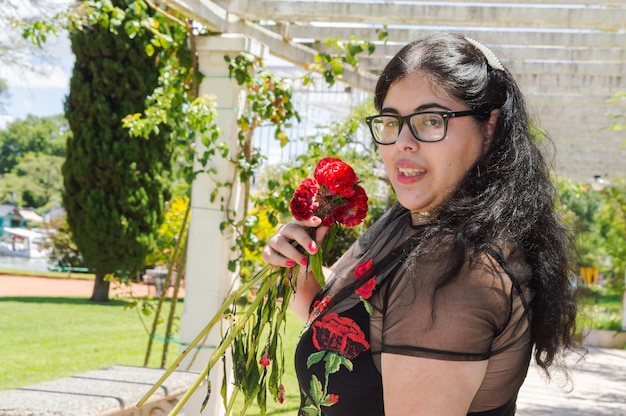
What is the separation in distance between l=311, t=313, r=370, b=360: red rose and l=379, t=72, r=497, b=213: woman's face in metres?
0.26

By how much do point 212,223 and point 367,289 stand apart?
330 cm

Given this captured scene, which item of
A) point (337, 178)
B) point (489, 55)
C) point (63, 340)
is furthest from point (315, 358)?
point (63, 340)

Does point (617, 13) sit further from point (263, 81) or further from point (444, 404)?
point (444, 404)

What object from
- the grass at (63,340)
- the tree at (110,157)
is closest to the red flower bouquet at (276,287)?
the grass at (63,340)

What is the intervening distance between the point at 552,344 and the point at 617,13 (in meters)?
4.00

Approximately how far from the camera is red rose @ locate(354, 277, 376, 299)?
152 centimetres

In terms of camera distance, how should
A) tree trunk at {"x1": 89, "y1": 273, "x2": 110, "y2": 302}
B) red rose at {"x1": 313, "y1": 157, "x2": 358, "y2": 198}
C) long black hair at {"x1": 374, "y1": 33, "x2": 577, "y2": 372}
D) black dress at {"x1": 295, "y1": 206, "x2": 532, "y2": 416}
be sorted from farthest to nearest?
tree trunk at {"x1": 89, "y1": 273, "x2": 110, "y2": 302} < red rose at {"x1": 313, "y1": 157, "x2": 358, "y2": 198} < long black hair at {"x1": 374, "y1": 33, "x2": 577, "y2": 372} < black dress at {"x1": 295, "y1": 206, "x2": 532, "y2": 416}

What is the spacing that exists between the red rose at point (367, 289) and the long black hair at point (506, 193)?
17 centimetres

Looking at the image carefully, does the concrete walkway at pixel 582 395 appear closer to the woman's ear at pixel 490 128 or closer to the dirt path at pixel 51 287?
the woman's ear at pixel 490 128

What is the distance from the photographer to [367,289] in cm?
152

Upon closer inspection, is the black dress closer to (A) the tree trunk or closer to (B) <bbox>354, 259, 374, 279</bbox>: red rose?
(B) <bbox>354, 259, 374, 279</bbox>: red rose

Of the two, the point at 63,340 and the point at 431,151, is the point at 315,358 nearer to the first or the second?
the point at 431,151

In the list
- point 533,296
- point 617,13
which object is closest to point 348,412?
point 533,296

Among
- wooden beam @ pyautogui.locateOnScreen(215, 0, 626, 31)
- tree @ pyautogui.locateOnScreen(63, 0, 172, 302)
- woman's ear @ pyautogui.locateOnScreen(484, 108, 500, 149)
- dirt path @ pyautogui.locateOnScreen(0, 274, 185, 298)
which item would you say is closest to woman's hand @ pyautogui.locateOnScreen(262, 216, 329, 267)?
woman's ear @ pyautogui.locateOnScreen(484, 108, 500, 149)
